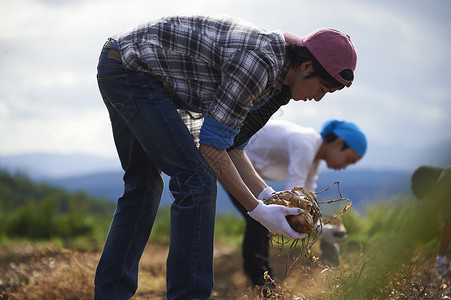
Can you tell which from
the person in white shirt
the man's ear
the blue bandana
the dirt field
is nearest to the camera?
the man's ear

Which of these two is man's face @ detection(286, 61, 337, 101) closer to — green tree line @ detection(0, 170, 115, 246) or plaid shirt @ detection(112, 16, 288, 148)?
plaid shirt @ detection(112, 16, 288, 148)

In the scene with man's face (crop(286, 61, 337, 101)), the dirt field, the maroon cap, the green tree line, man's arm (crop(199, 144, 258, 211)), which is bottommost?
the green tree line

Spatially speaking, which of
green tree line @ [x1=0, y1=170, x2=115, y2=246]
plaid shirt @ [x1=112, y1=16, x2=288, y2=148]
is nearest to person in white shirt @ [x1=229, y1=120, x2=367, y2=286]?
plaid shirt @ [x1=112, y1=16, x2=288, y2=148]

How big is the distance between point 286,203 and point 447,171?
755 millimetres

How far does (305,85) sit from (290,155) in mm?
1448

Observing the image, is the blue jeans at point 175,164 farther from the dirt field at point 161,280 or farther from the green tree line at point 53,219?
the green tree line at point 53,219

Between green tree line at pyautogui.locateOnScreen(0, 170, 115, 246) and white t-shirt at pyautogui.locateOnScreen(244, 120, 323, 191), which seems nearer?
white t-shirt at pyautogui.locateOnScreen(244, 120, 323, 191)

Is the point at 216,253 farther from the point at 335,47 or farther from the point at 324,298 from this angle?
the point at 335,47

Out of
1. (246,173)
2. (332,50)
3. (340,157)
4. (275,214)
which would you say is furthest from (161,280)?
(332,50)

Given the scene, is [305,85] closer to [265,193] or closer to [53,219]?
[265,193]

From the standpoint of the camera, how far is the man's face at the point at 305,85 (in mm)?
1894

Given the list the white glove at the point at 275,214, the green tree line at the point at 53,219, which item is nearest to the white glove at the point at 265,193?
the white glove at the point at 275,214

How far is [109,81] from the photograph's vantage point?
192cm

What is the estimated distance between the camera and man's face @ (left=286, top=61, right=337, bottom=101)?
6.21 feet
